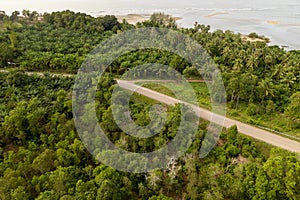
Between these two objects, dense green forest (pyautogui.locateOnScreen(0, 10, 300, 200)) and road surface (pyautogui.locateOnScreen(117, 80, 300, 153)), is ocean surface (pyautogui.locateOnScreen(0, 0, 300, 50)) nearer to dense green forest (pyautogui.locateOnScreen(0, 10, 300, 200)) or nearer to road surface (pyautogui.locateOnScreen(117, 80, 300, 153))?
dense green forest (pyautogui.locateOnScreen(0, 10, 300, 200))

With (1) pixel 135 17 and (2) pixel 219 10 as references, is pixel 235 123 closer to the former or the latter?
(1) pixel 135 17

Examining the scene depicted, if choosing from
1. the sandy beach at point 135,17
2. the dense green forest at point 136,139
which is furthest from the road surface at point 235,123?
the sandy beach at point 135,17

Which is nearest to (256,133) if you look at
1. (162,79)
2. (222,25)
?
(162,79)

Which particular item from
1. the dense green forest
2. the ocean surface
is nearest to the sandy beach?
the ocean surface

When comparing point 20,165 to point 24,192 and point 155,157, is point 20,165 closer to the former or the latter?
point 24,192

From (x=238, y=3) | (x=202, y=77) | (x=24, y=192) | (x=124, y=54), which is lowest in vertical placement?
(x=24, y=192)

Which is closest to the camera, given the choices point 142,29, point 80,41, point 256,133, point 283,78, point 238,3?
point 256,133
